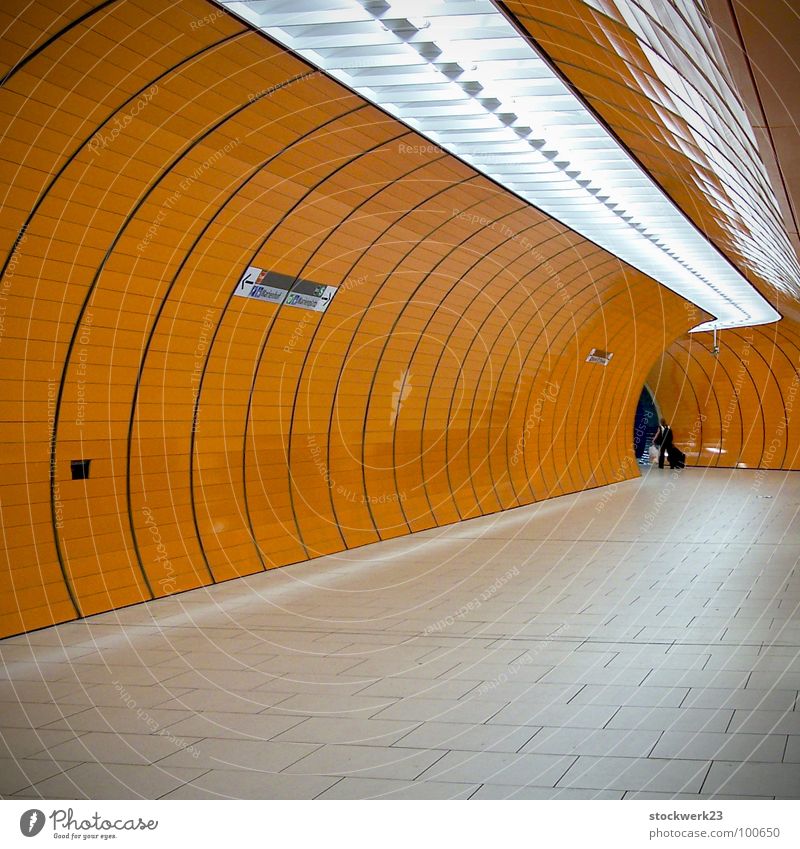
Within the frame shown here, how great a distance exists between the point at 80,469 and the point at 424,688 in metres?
5.54

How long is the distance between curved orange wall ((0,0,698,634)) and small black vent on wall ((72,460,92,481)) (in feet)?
0.32

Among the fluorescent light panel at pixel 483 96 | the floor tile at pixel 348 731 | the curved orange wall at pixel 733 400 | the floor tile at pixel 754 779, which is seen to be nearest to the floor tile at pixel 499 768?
the floor tile at pixel 348 731

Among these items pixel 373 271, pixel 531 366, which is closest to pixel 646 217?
pixel 373 271

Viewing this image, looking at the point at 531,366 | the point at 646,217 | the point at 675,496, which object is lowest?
the point at 675,496

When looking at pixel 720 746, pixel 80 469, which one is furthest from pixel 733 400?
pixel 720 746

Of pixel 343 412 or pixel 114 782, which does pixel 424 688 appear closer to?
pixel 114 782

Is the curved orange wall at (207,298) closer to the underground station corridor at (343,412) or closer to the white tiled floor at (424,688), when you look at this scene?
the underground station corridor at (343,412)

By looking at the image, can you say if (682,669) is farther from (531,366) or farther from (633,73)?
(531,366)

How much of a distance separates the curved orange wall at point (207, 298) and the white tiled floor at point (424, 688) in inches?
46.4

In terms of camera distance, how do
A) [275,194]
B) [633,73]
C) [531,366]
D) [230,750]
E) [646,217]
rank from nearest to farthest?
[230,750] < [633,73] < [275,194] < [646,217] < [531,366]

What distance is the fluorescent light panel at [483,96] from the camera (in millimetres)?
8609

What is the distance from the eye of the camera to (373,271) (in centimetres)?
1664

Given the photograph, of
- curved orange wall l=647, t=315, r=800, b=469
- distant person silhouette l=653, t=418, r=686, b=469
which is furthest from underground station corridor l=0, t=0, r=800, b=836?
distant person silhouette l=653, t=418, r=686, b=469

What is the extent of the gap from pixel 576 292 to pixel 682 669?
15.9m
